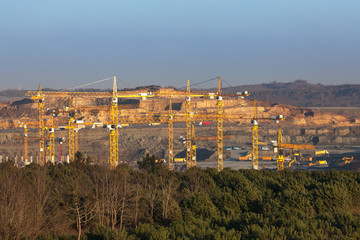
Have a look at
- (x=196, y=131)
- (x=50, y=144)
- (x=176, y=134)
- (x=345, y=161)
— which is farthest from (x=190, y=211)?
(x=196, y=131)

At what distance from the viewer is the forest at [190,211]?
19625mm

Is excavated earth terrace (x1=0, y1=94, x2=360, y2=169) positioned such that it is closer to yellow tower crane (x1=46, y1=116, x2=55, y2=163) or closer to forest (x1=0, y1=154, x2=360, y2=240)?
yellow tower crane (x1=46, y1=116, x2=55, y2=163)

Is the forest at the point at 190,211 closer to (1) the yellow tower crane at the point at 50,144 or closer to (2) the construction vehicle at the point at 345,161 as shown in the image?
(1) the yellow tower crane at the point at 50,144

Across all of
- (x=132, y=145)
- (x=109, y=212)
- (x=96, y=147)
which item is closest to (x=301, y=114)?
(x=132, y=145)

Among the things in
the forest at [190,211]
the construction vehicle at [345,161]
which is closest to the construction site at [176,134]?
the construction vehicle at [345,161]

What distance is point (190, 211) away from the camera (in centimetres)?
2698

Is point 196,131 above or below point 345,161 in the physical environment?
above

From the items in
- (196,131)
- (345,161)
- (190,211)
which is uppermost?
(196,131)

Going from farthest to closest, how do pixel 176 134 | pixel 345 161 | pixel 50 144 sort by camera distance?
pixel 176 134, pixel 345 161, pixel 50 144

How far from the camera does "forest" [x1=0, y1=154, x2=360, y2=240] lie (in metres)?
19.6

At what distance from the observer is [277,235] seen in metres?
18.3

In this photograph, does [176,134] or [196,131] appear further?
[196,131]

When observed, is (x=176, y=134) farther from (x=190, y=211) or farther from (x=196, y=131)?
(x=190, y=211)

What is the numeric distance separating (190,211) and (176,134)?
101 meters
